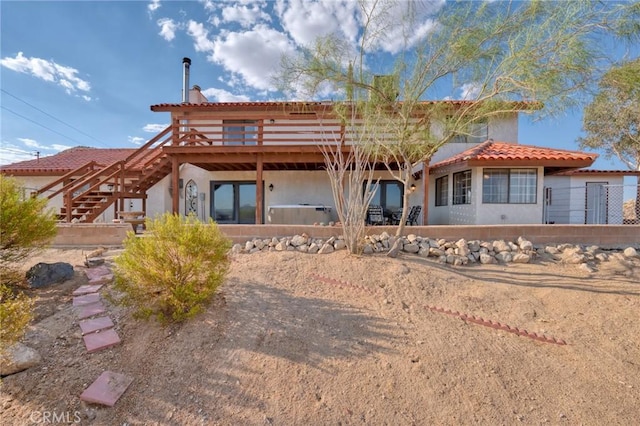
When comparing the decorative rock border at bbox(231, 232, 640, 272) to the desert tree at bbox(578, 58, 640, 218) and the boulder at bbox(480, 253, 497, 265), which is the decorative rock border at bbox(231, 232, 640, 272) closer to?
the boulder at bbox(480, 253, 497, 265)

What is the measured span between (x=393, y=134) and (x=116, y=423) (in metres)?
6.11

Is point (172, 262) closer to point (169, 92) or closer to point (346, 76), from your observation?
point (346, 76)

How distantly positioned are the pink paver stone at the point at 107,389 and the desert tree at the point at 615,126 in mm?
7809

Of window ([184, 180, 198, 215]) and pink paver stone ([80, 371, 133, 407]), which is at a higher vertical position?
window ([184, 180, 198, 215])

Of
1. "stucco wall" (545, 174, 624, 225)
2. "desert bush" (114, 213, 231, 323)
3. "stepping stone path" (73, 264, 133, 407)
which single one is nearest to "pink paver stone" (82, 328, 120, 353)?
"stepping stone path" (73, 264, 133, 407)

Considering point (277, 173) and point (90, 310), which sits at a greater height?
point (277, 173)

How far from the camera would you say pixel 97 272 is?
505 cm

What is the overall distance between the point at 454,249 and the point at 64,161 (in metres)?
17.3

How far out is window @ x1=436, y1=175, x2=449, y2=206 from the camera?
11.1 metres

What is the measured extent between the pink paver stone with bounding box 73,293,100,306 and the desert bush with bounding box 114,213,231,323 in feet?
3.16

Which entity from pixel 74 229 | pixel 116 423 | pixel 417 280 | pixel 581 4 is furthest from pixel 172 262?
pixel 581 4

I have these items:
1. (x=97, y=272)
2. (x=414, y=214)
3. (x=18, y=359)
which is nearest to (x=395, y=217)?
(x=414, y=214)

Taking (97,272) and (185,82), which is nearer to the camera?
(97,272)

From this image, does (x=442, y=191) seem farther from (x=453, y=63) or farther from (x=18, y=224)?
(x=18, y=224)
